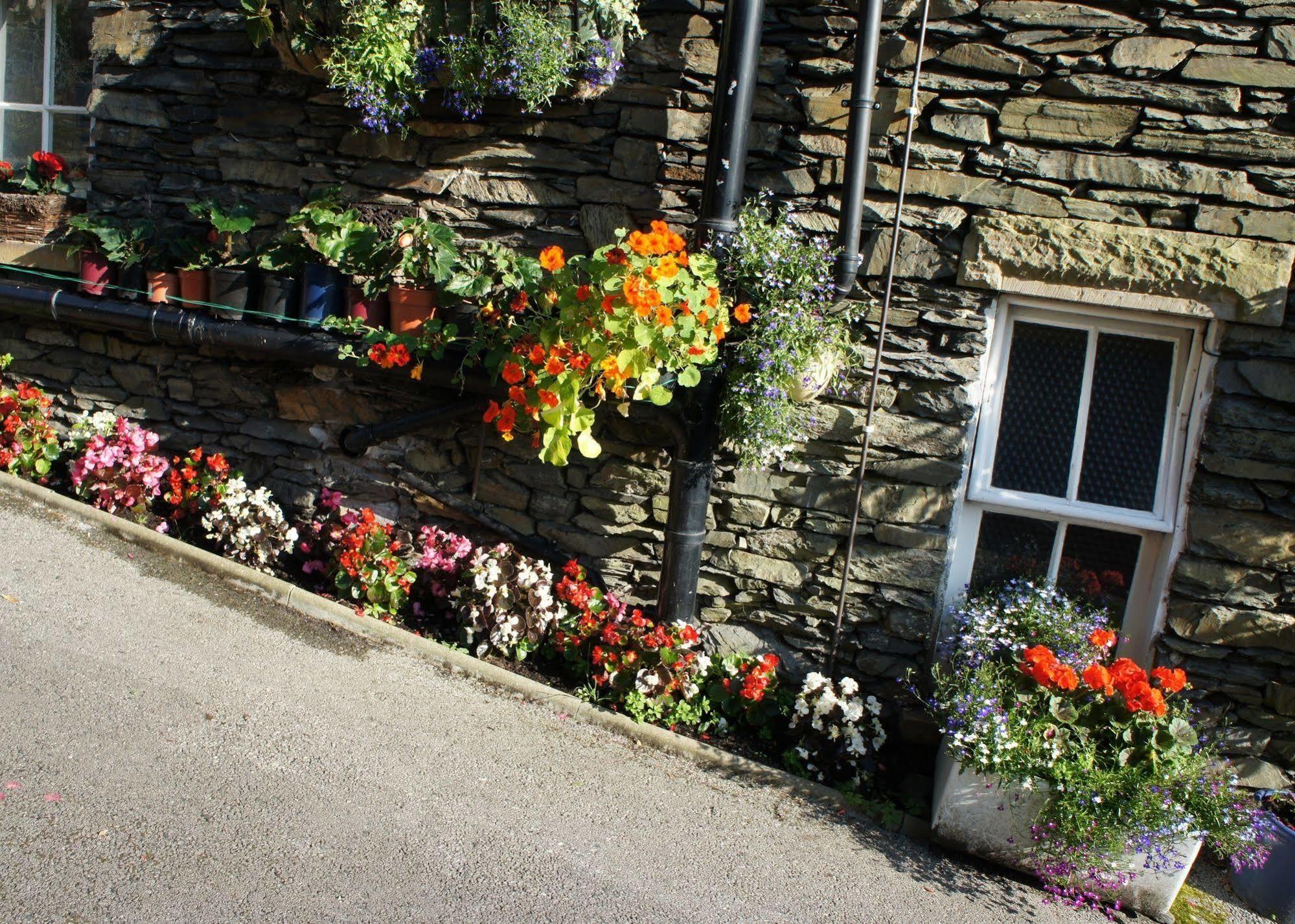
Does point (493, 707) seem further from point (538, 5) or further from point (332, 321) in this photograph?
point (538, 5)

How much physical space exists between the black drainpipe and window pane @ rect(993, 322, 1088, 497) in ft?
4.02

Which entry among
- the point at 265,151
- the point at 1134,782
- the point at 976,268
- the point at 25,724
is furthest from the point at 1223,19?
the point at 25,724

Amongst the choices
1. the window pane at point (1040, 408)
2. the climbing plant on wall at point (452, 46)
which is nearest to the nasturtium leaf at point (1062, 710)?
the window pane at point (1040, 408)

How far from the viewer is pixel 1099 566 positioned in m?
3.95

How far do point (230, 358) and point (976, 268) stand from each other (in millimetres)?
3500

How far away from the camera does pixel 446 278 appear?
160 inches

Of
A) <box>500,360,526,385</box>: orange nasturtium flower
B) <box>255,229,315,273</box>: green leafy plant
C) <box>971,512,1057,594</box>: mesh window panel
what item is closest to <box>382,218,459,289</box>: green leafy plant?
<box>255,229,315,273</box>: green leafy plant

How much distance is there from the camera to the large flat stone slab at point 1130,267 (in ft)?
11.7

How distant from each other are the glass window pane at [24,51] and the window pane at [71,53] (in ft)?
0.31

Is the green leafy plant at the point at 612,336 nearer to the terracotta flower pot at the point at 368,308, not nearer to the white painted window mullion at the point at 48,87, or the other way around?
the terracotta flower pot at the point at 368,308

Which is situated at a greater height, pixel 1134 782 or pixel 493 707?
pixel 1134 782

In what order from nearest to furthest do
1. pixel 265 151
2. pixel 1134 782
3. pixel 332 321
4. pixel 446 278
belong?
1. pixel 1134 782
2. pixel 446 278
3. pixel 332 321
4. pixel 265 151

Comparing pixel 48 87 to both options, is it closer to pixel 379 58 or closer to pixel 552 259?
pixel 379 58

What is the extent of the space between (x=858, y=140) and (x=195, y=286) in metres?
3.13
